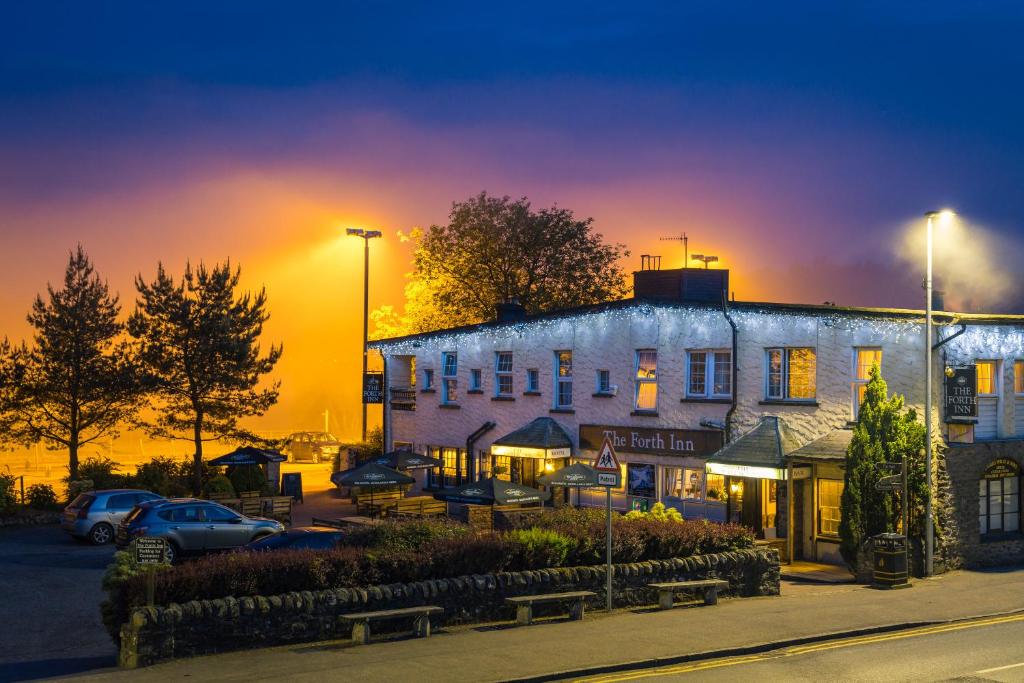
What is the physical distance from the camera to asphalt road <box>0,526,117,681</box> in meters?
17.0

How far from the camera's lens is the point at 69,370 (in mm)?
41094

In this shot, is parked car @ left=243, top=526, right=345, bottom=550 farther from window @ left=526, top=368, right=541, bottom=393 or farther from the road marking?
window @ left=526, top=368, right=541, bottom=393

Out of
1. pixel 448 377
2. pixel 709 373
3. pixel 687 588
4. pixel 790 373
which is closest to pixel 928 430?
pixel 790 373

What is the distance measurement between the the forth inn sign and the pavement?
29.3ft

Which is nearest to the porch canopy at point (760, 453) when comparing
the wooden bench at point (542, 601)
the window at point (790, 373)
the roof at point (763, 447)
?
the roof at point (763, 447)

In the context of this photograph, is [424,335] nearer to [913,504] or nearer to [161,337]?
[161,337]

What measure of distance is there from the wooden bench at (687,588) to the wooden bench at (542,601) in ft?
4.88

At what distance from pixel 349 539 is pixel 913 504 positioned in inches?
542

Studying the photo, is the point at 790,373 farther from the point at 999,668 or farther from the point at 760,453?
the point at 999,668

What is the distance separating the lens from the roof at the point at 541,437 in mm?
35812

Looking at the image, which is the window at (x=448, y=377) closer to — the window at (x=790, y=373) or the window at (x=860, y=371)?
the window at (x=790, y=373)

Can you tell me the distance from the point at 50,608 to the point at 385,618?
8234 mm

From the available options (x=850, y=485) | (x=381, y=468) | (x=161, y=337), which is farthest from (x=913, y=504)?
(x=161, y=337)

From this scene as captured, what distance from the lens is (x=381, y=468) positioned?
114 feet
